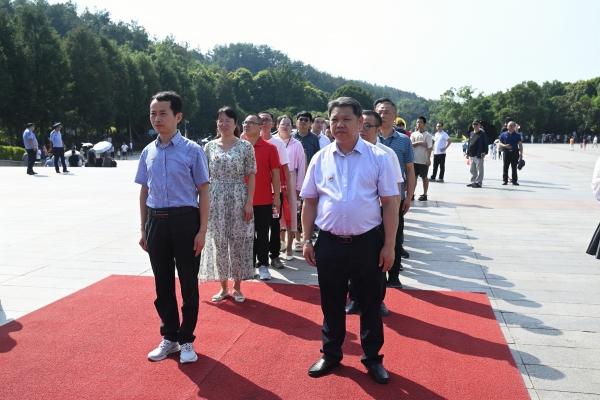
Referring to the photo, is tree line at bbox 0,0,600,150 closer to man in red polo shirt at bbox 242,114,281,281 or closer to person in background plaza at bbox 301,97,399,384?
man in red polo shirt at bbox 242,114,281,281

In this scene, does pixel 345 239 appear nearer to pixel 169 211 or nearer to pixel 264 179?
pixel 169 211

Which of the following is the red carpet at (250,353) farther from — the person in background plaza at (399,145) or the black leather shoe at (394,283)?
the person in background plaza at (399,145)

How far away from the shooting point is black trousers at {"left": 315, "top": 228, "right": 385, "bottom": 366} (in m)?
3.38

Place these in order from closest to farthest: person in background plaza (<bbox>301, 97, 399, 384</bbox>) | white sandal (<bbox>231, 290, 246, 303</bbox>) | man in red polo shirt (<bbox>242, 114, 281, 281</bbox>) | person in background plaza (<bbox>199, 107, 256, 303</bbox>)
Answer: person in background plaza (<bbox>301, 97, 399, 384</bbox>)
person in background plaza (<bbox>199, 107, 256, 303</bbox>)
white sandal (<bbox>231, 290, 246, 303</bbox>)
man in red polo shirt (<bbox>242, 114, 281, 281</bbox>)

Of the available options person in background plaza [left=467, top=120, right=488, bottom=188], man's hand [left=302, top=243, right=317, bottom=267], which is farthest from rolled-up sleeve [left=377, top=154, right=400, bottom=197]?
person in background plaza [left=467, top=120, right=488, bottom=188]

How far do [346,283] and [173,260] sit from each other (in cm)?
132

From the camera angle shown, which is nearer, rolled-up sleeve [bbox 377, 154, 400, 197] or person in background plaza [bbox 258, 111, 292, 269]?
rolled-up sleeve [bbox 377, 154, 400, 197]

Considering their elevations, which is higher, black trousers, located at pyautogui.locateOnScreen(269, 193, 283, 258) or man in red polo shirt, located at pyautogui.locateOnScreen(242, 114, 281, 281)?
man in red polo shirt, located at pyautogui.locateOnScreen(242, 114, 281, 281)

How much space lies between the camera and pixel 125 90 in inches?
1852

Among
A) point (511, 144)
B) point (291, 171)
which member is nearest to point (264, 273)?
point (291, 171)

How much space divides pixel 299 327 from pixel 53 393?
6.32 ft

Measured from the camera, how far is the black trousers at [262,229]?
5684 millimetres

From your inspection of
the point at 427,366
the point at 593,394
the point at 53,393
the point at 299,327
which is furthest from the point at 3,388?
the point at 593,394

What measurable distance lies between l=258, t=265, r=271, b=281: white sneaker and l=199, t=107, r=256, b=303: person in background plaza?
2.77ft
